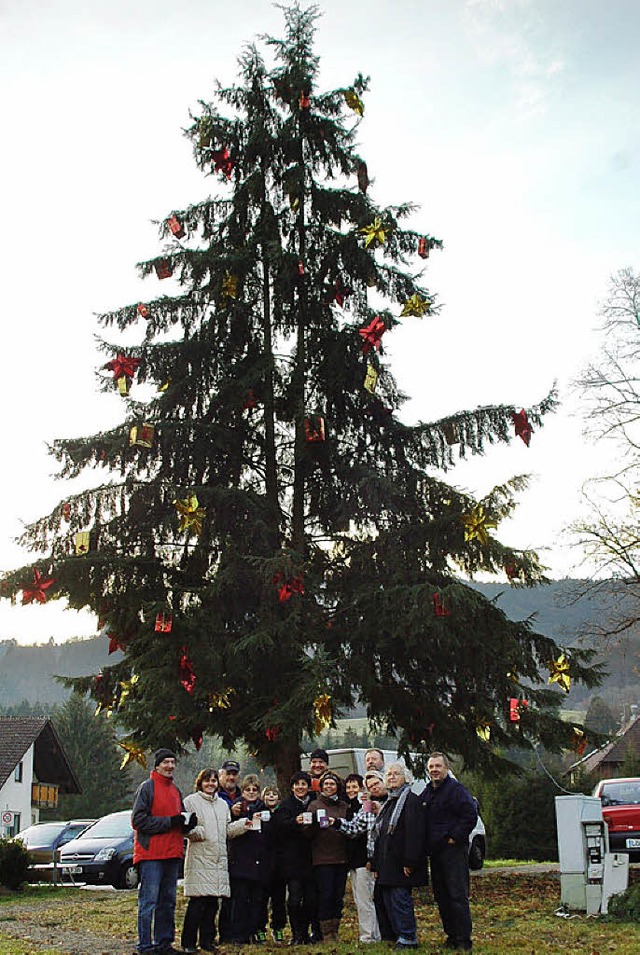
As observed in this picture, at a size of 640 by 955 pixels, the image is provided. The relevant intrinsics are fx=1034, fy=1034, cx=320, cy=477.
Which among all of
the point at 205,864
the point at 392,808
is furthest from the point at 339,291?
the point at 205,864

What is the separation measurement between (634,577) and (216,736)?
12097mm

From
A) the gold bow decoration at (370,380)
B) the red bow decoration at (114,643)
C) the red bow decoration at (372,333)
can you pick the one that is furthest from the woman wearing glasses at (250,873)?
the red bow decoration at (372,333)

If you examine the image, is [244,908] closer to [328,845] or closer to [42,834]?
[328,845]

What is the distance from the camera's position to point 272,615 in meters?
13.8

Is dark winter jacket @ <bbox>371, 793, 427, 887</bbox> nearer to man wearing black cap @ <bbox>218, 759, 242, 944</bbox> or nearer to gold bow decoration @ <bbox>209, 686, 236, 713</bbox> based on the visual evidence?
man wearing black cap @ <bbox>218, 759, 242, 944</bbox>

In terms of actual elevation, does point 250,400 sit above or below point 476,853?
above

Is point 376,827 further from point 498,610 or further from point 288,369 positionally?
point 288,369

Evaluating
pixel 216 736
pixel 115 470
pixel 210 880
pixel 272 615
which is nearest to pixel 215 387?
pixel 115 470

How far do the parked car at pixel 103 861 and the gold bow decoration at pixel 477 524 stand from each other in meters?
8.67

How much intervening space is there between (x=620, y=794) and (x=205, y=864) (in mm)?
10679

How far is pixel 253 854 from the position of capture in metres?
9.16

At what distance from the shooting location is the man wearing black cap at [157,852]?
8.45m

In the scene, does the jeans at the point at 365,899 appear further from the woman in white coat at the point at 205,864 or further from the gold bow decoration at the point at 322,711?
the gold bow decoration at the point at 322,711

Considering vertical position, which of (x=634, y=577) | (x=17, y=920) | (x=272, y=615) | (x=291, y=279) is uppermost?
(x=291, y=279)
